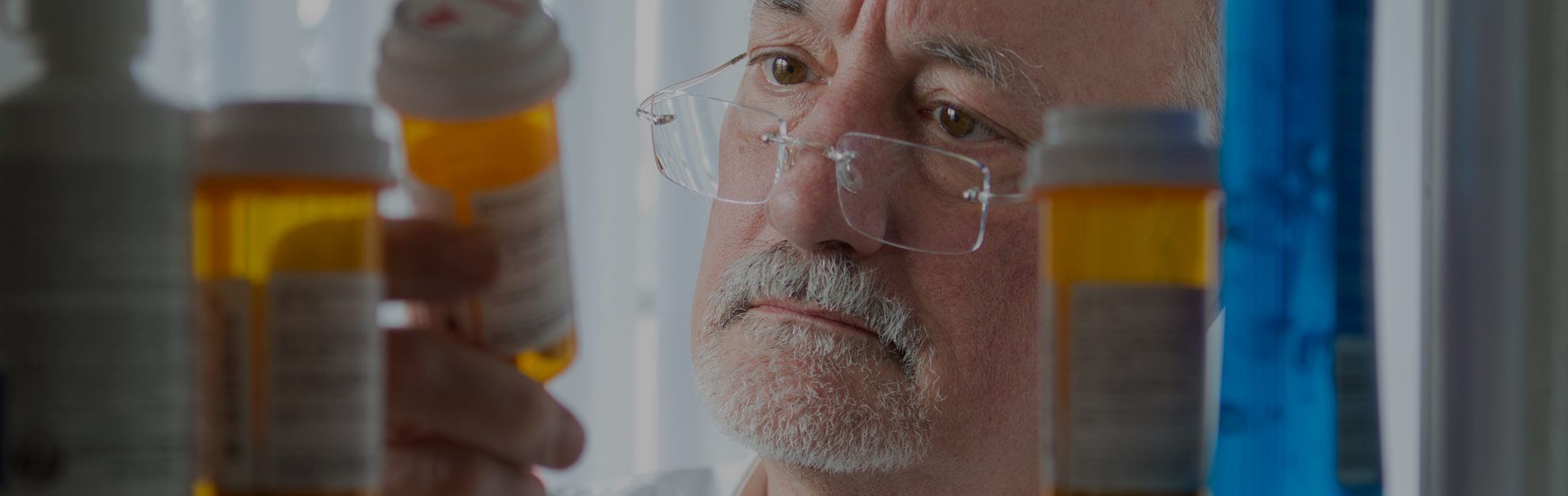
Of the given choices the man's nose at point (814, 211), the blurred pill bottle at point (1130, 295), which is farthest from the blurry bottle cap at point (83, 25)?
the man's nose at point (814, 211)

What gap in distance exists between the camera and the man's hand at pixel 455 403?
23.1 inches

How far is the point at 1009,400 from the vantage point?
1.17m

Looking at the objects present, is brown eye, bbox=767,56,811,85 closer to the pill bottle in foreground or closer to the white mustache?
the white mustache

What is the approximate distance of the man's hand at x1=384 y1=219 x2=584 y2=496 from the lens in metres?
0.59

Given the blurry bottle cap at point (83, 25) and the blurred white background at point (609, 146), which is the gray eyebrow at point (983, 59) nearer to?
the blurry bottle cap at point (83, 25)

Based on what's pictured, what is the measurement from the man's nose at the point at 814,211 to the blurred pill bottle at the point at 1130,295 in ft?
1.87

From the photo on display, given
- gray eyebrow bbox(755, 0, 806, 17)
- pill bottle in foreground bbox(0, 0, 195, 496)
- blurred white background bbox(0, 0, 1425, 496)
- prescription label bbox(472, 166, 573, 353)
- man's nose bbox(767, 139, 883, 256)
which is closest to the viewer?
pill bottle in foreground bbox(0, 0, 195, 496)

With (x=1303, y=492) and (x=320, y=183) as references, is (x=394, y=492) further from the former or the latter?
(x=1303, y=492)

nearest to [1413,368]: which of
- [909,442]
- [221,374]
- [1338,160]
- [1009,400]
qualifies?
[1009,400]

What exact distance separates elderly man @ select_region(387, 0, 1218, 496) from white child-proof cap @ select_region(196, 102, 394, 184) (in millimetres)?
638

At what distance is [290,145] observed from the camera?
491 mm

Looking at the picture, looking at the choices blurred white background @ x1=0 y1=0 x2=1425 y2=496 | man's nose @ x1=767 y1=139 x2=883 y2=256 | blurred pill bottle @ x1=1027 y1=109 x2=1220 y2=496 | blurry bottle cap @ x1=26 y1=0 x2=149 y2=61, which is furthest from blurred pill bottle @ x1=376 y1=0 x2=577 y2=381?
blurred white background @ x1=0 y1=0 x2=1425 y2=496

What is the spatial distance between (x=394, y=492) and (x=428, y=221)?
0.18 meters

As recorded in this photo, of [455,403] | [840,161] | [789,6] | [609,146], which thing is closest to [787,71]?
[789,6]
